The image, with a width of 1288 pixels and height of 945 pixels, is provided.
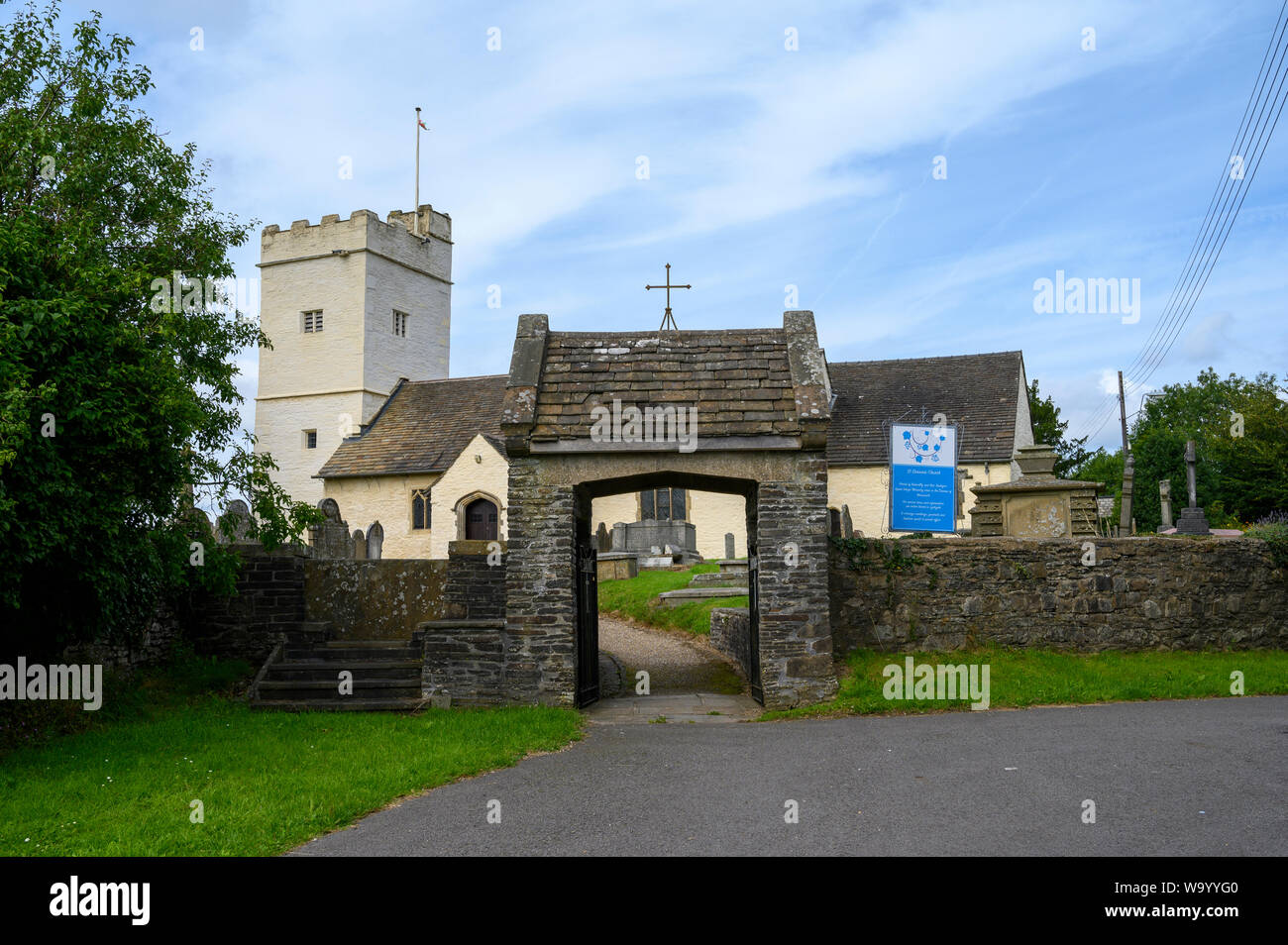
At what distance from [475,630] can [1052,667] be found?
7501mm

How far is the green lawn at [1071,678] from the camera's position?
40.1 ft

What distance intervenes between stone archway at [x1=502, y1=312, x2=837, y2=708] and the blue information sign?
7.46 meters

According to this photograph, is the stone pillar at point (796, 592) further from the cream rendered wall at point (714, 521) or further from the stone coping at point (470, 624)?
the cream rendered wall at point (714, 521)

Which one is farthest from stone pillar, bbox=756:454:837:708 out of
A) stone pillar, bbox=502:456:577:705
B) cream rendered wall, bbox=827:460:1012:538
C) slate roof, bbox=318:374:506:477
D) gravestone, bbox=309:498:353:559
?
slate roof, bbox=318:374:506:477

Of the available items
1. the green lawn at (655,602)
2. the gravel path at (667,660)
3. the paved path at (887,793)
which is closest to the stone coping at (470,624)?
the paved path at (887,793)

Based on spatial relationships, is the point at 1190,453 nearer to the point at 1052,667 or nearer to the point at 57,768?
the point at 1052,667

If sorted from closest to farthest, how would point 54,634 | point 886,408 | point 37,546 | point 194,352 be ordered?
1. point 37,546
2. point 54,634
3. point 194,352
4. point 886,408

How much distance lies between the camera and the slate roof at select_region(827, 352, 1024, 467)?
3512 centimetres

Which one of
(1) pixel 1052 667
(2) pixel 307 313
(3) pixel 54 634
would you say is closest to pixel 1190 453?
(1) pixel 1052 667

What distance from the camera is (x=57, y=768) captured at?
350 inches

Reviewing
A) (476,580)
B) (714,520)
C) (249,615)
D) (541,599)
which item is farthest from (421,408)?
(541,599)

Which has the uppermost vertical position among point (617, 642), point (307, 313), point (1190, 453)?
point (307, 313)

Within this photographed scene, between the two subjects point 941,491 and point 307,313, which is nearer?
point 941,491

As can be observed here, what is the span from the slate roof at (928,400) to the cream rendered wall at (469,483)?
1165 centimetres
